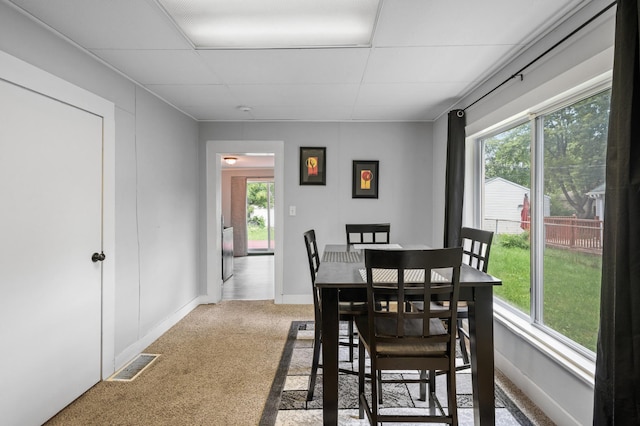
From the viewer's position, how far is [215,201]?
4.29m

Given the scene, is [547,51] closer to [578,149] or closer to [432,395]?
[578,149]

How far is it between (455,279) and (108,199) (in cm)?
242

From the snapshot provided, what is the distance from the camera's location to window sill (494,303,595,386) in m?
1.78

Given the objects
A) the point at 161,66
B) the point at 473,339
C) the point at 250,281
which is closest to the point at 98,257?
the point at 161,66

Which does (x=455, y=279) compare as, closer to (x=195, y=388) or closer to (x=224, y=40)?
(x=195, y=388)

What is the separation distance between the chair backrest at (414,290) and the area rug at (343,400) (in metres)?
0.64

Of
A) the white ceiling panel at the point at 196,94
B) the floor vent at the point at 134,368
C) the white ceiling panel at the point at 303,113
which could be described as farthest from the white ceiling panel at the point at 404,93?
the floor vent at the point at 134,368

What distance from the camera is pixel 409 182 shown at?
429 centimetres

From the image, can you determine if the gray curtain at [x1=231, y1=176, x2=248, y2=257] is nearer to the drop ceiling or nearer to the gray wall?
the gray wall

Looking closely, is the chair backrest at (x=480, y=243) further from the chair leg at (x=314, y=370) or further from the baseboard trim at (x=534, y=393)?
the chair leg at (x=314, y=370)

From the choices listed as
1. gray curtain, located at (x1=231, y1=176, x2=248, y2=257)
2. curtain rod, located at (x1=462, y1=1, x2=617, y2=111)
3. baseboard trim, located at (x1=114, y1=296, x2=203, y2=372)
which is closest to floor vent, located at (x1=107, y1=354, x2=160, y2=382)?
baseboard trim, located at (x1=114, y1=296, x2=203, y2=372)

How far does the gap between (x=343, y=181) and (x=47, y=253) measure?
3.05 meters

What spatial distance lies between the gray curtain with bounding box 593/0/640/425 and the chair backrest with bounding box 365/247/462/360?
59 cm

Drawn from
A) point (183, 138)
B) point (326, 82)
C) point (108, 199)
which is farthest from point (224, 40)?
point (183, 138)
